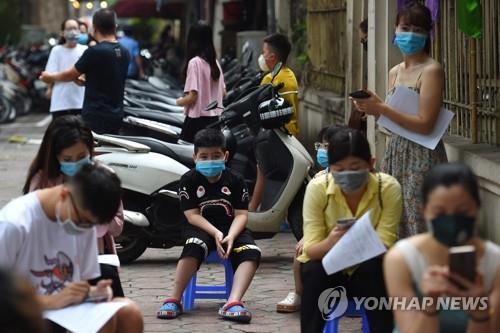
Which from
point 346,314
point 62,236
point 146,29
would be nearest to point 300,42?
point 346,314

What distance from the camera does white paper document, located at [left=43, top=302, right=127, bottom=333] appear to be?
486 cm

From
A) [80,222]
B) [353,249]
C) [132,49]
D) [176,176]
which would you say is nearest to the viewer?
[80,222]

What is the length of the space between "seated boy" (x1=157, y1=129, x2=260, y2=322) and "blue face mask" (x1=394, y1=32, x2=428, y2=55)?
137 centimetres

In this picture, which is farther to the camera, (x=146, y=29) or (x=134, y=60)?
(x=146, y=29)

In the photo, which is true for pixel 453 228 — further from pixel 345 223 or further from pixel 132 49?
pixel 132 49

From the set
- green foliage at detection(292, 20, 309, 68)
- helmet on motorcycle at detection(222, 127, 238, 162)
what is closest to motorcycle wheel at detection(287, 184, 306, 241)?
helmet on motorcycle at detection(222, 127, 238, 162)

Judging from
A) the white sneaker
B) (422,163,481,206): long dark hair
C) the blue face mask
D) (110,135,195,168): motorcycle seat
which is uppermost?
the blue face mask

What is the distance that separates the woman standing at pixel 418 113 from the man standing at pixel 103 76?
4083 millimetres

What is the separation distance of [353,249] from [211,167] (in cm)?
211

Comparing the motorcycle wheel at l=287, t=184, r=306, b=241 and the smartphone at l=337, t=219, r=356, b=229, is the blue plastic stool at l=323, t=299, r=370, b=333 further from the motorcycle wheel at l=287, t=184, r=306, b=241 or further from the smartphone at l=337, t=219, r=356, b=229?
the motorcycle wheel at l=287, t=184, r=306, b=241

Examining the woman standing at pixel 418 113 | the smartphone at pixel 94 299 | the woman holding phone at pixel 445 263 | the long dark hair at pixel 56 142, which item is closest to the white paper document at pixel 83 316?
the smartphone at pixel 94 299

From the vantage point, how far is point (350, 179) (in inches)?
223

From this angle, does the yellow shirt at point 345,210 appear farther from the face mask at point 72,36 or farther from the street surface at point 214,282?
the face mask at point 72,36

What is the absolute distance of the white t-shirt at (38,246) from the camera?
4.90 metres
